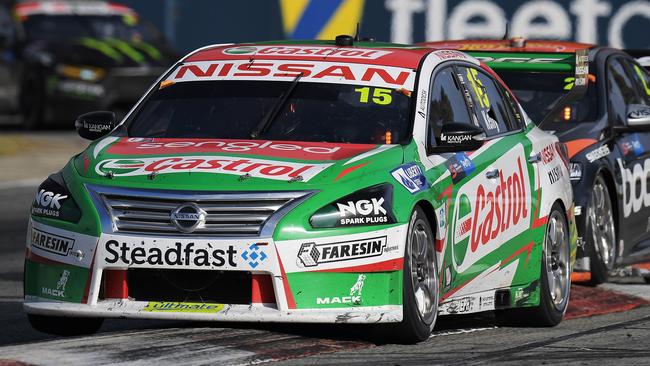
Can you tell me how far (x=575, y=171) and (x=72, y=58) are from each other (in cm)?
1433

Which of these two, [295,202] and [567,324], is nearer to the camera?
[295,202]

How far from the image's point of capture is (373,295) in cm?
771

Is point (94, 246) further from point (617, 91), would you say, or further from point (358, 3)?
point (358, 3)

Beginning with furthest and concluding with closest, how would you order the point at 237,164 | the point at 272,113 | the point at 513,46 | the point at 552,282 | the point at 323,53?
the point at 513,46
the point at 552,282
the point at 323,53
the point at 272,113
the point at 237,164

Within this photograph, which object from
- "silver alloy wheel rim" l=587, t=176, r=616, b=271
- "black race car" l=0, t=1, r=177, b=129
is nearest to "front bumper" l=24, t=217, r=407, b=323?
"silver alloy wheel rim" l=587, t=176, r=616, b=271

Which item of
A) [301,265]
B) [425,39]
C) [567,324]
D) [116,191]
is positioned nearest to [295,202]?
[301,265]

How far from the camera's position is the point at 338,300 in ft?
25.2

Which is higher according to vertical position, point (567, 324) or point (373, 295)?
point (373, 295)

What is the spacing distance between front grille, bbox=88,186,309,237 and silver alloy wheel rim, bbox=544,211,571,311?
7.56ft

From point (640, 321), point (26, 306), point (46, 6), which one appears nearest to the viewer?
point (26, 306)

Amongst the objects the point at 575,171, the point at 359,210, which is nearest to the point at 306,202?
the point at 359,210

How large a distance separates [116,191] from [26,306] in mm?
725

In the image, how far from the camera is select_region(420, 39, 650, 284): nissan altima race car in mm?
11188

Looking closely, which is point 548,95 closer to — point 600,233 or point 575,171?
point 575,171
